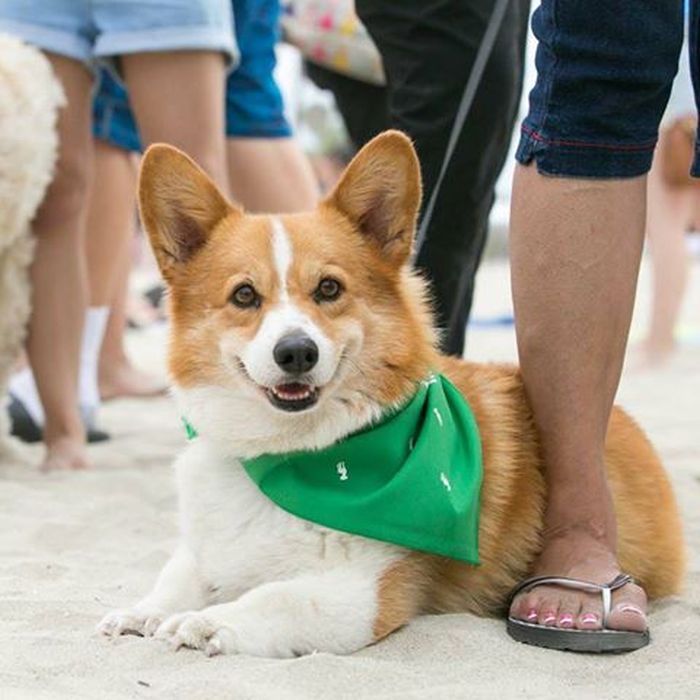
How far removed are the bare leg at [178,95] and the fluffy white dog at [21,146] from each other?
262 millimetres

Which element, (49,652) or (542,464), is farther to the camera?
(542,464)

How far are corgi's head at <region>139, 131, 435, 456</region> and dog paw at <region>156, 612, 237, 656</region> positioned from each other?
1.21ft

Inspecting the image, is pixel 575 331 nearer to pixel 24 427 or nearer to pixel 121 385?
pixel 24 427

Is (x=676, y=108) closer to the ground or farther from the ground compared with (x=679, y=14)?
closer to the ground

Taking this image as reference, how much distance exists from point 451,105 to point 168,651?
184 centimetres

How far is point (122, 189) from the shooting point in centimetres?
535

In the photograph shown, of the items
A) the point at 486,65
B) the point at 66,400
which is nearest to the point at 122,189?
the point at 66,400

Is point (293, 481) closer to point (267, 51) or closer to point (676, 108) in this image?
point (267, 51)

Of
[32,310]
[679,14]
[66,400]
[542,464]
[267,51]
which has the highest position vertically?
[679,14]

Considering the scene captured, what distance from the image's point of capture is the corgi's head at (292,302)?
8.04ft

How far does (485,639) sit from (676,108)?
466cm

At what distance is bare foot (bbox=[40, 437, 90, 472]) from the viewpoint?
14.0 feet

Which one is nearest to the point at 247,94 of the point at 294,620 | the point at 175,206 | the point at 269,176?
the point at 269,176

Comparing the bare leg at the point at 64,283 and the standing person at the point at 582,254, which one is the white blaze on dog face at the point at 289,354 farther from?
the bare leg at the point at 64,283
